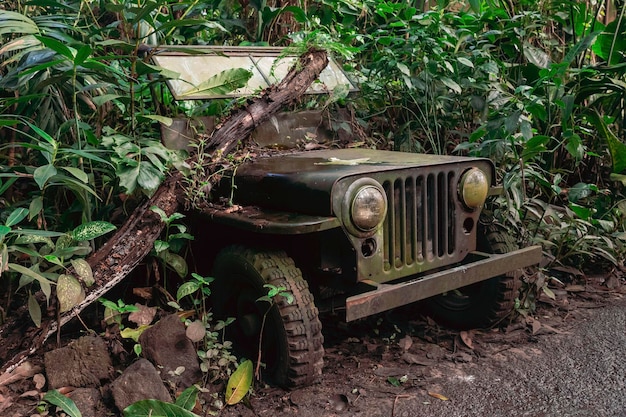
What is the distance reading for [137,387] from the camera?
2.46 meters

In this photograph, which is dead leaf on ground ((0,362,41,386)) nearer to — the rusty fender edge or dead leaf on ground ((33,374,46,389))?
dead leaf on ground ((33,374,46,389))

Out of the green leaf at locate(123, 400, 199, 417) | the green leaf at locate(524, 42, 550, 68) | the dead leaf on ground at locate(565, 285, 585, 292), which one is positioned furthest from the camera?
the green leaf at locate(524, 42, 550, 68)

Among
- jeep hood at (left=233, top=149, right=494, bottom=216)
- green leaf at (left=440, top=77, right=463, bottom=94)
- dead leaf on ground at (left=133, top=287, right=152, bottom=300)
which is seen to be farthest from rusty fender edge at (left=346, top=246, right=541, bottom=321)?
green leaf at (left=440, top=77, right=463, bottom=94)

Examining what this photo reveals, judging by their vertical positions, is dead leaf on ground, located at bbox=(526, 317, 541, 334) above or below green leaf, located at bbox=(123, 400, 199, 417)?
below

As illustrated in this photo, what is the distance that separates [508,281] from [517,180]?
0.66 metres

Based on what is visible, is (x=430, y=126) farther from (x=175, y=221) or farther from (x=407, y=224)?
(x=175, y=221)

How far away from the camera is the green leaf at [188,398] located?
2.40m

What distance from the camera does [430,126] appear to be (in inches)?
177

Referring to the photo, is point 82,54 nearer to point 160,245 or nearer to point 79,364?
point 160,245

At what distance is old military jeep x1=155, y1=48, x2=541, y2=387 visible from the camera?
2525 mm

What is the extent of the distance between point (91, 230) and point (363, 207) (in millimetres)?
1138

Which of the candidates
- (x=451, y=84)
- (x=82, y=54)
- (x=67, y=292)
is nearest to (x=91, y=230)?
(x=67, y=292)

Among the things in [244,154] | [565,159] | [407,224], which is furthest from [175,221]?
[565,159]

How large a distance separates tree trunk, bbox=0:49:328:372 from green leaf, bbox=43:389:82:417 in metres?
0.31
